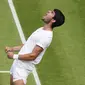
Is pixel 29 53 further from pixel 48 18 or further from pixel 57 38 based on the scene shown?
pixel 57 38

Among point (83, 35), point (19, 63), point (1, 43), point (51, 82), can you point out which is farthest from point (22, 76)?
point (83, 35)

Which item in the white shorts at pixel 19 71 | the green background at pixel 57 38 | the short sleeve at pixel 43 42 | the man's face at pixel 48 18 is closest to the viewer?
the short sleeve at pixel 43 42

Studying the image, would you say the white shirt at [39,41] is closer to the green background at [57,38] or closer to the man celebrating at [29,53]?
the man celebrating at [29,53]

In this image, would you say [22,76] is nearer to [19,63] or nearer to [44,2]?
[19,63]

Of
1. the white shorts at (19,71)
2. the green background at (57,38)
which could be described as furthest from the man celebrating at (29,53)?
the green background at (57,38)

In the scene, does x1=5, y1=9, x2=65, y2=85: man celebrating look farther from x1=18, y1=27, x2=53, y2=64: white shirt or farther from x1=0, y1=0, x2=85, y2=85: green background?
x1=0, y1=0, x2=85, y2=85: green background

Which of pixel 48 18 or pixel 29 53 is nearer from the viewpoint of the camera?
pixel 29 53

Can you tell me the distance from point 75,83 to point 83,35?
2139mm

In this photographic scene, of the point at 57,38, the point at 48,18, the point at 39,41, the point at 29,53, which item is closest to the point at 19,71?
the point at 29,53

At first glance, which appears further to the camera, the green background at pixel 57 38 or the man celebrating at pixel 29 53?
the green background at pixel 57 38

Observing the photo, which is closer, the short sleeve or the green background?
the short sleeve

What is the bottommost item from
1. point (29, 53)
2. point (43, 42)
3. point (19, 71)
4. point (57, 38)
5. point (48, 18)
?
point (57, 38)

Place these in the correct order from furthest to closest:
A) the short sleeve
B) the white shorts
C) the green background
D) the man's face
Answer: the green background
the man's face
the white shorts
the short sleeve

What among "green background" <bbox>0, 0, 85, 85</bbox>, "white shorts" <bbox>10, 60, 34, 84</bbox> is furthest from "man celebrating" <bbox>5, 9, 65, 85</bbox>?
"green background" <bbox>0, 0, 85, 85</bbox>
